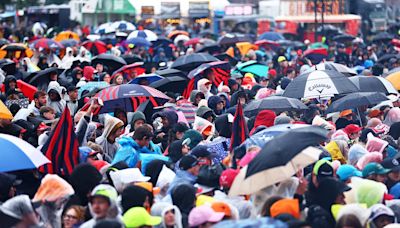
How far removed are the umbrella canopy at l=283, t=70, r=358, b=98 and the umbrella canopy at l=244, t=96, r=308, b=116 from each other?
89 cm

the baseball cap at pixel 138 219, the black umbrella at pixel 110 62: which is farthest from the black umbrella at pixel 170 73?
the baseball cap at pixel 138 219

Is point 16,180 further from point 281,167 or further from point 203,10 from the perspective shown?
point 203,10

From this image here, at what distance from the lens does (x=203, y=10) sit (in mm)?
50125

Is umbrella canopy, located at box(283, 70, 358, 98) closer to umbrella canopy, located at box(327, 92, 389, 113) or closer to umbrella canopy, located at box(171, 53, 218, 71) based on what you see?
umbrella canopy, located at box(327, 92, 389, 113)

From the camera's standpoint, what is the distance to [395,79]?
63.5 ft

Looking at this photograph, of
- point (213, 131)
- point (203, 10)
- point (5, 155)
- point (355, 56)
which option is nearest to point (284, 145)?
point (5, 155)

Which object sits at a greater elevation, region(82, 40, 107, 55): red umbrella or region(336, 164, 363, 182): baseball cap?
region(336, 164, 363, 182): baseball cap

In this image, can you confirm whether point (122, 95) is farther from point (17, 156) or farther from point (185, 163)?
point (17, 156)

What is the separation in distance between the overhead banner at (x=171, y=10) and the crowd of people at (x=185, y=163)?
29096 millimetres

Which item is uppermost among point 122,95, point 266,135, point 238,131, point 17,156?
point 17,156

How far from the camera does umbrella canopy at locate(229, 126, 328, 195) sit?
31.2 feet

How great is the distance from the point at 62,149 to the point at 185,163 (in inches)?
51.1

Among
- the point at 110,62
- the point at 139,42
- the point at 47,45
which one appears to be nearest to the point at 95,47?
the point at 139,42

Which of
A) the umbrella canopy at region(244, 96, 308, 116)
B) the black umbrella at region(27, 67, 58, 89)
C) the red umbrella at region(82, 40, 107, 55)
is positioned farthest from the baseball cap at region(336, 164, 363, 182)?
the red umbrella at region(82, 40, 107, 55)
